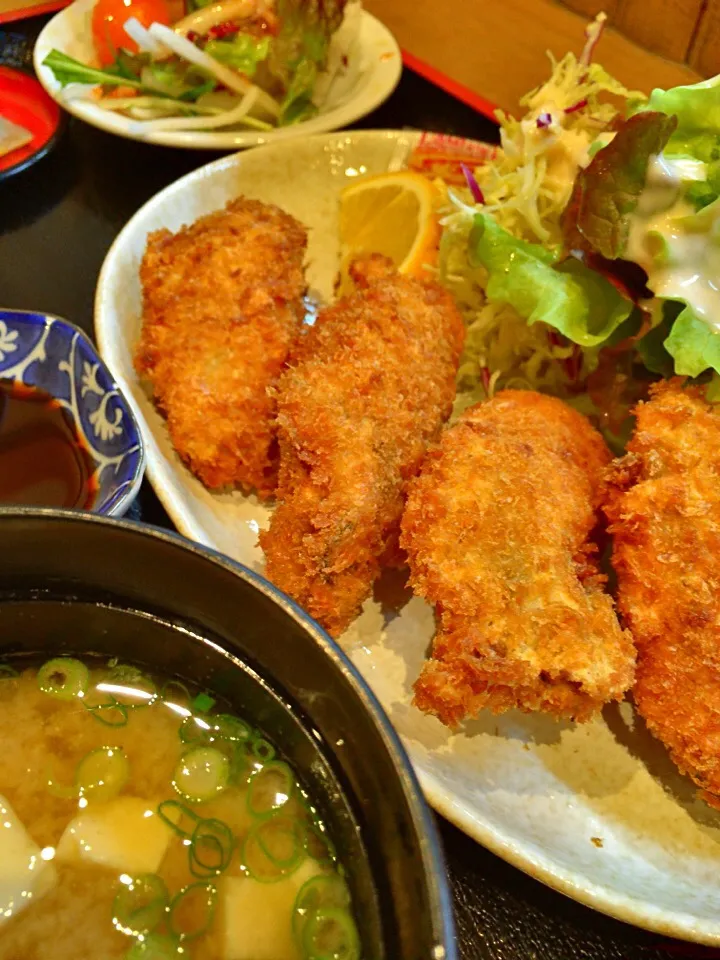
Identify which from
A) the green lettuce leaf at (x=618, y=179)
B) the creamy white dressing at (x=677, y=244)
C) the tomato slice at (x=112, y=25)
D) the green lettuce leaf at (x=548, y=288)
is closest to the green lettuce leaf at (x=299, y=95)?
the tomato slice at (x=112, y=25)

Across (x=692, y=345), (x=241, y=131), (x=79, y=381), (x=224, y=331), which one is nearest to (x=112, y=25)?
(x=241, y=131)

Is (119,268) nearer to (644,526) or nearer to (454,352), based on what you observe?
(454,352)

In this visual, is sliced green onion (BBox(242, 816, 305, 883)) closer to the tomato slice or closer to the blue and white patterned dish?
the blue and white patterned dish

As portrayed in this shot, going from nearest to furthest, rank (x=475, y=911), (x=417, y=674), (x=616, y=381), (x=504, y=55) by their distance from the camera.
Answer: (x=475, y=911), (x=417, y=674), (x=616, y=381), (x=504, y=55)

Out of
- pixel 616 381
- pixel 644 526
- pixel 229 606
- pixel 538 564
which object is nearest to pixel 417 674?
pixel 538 564

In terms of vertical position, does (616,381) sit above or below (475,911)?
above

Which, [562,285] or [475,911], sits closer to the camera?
[475,911]

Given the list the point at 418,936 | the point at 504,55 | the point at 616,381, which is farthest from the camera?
the point at 504,55

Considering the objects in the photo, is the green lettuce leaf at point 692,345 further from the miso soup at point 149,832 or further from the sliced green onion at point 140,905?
the sliced green onion at point 140,905
